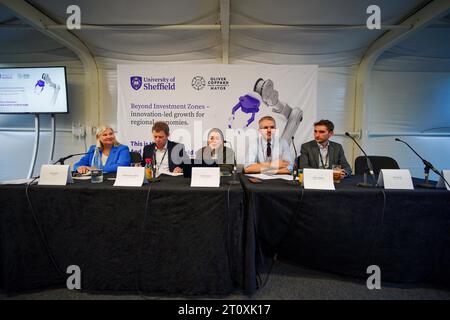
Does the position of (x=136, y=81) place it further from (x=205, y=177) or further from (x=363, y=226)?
(x=363, y=226)

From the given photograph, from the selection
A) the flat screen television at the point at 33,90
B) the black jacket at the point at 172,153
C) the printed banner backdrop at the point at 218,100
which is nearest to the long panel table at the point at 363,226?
the black jacket at the point at 172,153

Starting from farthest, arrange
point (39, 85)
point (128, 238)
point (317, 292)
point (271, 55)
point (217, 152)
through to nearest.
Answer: point (271, 55) < point (39, 85) < point (217, 152) < point (317, 292) < point (128, 238)

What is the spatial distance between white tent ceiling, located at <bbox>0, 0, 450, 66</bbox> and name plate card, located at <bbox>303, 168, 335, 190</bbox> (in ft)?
6.23

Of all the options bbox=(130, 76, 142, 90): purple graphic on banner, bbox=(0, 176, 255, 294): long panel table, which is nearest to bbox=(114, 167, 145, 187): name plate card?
bbox=(0, 176, 255, 294): long panel table

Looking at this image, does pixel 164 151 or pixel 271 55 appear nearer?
pixel 164 151

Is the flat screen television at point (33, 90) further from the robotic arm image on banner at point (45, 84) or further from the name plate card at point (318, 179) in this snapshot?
the name plate card at point (318, 179)

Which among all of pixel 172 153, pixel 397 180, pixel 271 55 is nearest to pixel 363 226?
pixel 397 180

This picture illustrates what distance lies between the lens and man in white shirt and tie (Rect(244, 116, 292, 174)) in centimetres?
174

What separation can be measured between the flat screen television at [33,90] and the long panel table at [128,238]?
2.36 m

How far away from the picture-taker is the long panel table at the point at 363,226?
3.65 ft

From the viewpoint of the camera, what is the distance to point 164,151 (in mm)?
2080

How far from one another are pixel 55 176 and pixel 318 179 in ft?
5.13

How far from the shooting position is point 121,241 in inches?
43.4
